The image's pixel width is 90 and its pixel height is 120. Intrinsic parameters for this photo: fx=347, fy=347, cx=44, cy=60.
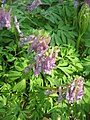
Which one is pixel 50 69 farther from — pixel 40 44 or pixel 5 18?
pixel 5 18

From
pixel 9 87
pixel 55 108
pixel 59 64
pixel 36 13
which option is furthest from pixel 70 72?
pixel 36 13

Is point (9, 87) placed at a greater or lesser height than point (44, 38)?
lesser

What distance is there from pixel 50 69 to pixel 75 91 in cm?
25

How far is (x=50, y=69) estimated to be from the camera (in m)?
2.37

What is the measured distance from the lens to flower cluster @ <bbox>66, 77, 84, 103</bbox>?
7.34 feet

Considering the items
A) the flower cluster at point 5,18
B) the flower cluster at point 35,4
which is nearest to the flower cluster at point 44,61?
the flower cluster at point 5,18

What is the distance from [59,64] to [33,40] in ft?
1.08

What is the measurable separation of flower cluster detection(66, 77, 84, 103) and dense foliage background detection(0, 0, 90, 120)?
0.13 feet

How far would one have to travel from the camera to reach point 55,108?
8.07ft

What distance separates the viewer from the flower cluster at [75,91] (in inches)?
88.0

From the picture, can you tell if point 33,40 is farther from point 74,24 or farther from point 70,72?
point 74,24

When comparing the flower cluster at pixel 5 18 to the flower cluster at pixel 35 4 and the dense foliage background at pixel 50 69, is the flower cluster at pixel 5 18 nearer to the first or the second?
the dense foliage background at pixel 50 69

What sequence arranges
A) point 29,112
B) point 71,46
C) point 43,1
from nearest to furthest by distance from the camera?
point 29,112, point 71,46, point 43,1

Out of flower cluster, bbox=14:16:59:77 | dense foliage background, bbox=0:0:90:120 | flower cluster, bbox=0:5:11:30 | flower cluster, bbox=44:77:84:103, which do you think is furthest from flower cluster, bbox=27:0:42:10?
flower cluster, bbox=44:77:84:103
